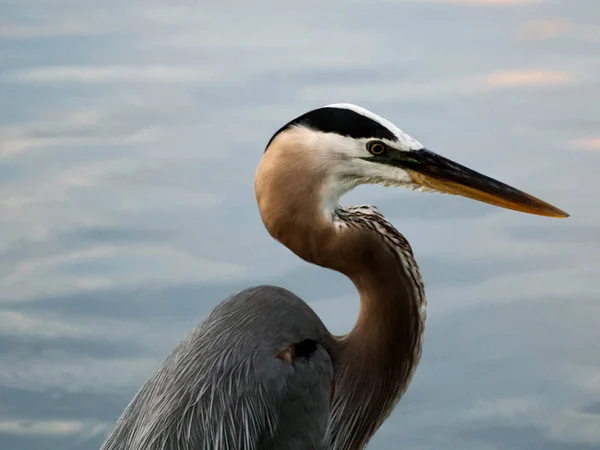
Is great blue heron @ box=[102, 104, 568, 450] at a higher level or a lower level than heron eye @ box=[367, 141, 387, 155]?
lower

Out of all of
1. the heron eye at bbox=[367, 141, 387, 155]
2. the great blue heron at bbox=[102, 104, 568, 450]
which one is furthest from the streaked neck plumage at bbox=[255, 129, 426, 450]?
the heron eye at bbox=[367, 141, 387, 155]

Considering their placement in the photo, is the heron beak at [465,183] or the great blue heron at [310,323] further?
the heron beak at [465,183]

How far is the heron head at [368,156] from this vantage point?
4453 millimetres

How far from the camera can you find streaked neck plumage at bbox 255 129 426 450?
447cm

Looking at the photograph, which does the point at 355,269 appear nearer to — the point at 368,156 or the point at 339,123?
the point at 368,156

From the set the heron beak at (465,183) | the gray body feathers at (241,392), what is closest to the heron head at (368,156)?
the heron beak at (465,183)

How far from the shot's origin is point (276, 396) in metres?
4.37

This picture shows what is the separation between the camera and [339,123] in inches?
175

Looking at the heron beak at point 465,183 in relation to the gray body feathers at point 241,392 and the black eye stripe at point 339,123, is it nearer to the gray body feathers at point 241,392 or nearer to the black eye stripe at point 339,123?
the black eye stripe at point 339,123

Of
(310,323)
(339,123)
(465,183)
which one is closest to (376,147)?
(339,123)

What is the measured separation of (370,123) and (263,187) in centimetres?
43

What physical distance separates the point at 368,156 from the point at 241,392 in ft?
3.03

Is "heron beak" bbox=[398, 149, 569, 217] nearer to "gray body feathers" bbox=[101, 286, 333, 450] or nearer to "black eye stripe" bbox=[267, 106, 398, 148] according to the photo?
"black eye stripe" bbox=[267, 106, 398, 148]

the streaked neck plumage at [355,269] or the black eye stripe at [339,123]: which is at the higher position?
the black eye stripe at [339,123]
